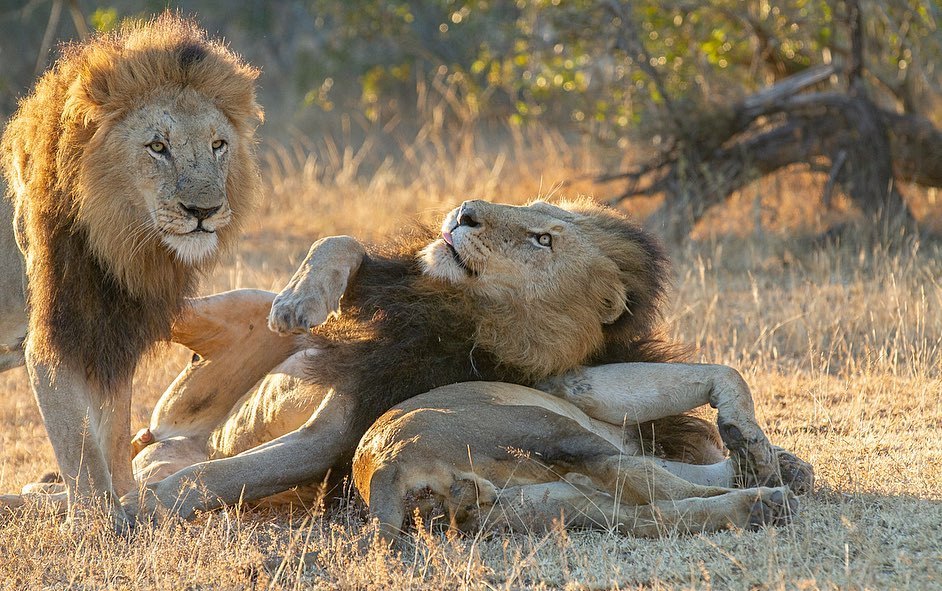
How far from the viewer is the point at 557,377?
3932 mm

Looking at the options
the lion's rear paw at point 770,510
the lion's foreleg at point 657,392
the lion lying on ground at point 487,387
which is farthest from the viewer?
the lion's foreleg at point 657,392

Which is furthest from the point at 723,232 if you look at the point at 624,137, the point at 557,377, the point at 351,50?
the point at 351,50

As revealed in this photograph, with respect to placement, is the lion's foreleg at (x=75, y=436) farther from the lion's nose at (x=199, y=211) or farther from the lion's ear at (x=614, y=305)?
the lion's ear at (x=614, y=305)

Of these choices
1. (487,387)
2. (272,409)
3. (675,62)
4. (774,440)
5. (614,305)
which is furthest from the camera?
(675,62)

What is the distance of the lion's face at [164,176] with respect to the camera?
142 inches

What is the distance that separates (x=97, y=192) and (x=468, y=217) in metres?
1.17

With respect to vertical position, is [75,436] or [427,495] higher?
[75,436]

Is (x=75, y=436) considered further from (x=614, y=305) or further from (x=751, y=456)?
(x=751, y=456)

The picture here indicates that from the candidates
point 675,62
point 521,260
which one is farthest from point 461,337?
point 675,62

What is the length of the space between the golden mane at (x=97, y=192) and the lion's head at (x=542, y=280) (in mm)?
789

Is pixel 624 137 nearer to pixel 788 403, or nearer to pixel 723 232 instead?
pixel 723 232

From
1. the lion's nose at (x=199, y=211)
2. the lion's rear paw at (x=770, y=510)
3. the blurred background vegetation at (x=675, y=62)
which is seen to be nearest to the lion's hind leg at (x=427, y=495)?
the lion's rear paw at (x=770, y=510)

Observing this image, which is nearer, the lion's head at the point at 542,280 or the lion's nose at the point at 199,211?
the lion's nose at the point at 199,211

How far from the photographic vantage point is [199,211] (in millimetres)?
3607
